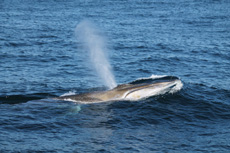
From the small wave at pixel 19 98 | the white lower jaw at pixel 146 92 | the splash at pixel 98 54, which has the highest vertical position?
the splash at pixel 98 54

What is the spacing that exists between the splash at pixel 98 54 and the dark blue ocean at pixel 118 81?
26.3 inches

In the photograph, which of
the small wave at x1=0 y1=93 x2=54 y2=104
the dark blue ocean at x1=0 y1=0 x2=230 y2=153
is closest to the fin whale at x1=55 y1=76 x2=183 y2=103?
the dark blue ocean at x1=0 y1=0 x2=230 y2=153

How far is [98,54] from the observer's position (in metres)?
38.7

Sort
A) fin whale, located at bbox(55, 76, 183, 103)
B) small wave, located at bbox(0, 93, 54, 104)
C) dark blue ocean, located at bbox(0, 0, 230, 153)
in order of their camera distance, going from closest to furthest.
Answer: dark blue ocean, located at bbox(0, 0, 230, 153) < fin whale, located at bbox(55, 76, 183, 103) < small wave, located at bbox(0, 93, 54, 104)

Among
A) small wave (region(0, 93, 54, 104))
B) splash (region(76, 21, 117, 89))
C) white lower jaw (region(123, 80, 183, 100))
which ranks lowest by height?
small wave (region(0, 93, 54, 104))

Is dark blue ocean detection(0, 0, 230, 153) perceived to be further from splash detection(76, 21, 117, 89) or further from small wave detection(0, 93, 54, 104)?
splash detection(76, 21, 117, 89)

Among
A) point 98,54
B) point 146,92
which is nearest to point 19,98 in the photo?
point 146,92

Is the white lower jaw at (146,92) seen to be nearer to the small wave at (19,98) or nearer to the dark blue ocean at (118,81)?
the dark blue ocean at (118,81)

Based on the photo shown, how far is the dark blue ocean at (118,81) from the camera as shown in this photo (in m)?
16.8

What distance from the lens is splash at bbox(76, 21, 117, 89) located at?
2881 cm

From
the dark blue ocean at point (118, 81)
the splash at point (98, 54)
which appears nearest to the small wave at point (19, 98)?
the dark blue ocean at point (118, 81)

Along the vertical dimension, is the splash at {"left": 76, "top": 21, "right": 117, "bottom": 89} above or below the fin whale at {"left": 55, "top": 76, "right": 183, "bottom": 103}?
above

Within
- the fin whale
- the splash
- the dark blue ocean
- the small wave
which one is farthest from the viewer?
the splash

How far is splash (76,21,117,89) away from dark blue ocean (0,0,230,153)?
668 mm
